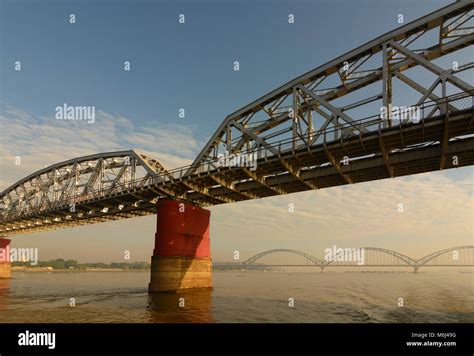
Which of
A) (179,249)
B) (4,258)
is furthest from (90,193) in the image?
(4,258)

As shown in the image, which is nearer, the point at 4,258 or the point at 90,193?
the point at 90,193

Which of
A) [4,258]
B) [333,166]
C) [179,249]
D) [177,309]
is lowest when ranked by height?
[4,258]

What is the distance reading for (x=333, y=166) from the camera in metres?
36.3

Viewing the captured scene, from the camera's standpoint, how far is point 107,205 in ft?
201

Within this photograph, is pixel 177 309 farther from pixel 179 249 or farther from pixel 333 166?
pixel 333 166

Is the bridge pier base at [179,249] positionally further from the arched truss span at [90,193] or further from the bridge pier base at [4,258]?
the bridge pier base at [4,258]

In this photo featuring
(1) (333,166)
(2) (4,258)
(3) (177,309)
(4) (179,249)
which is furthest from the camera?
(2) (4,258)

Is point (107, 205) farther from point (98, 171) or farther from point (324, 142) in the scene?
point (324, 142)

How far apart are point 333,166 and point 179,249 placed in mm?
22263

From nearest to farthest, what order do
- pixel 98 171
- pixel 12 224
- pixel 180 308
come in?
pixel 180 308, pixel 98 171, pixel 12 224

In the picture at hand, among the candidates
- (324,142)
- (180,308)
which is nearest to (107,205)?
(180,308)

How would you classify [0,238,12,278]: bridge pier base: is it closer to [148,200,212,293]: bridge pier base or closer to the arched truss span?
the arched truss span

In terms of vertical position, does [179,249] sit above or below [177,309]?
above
